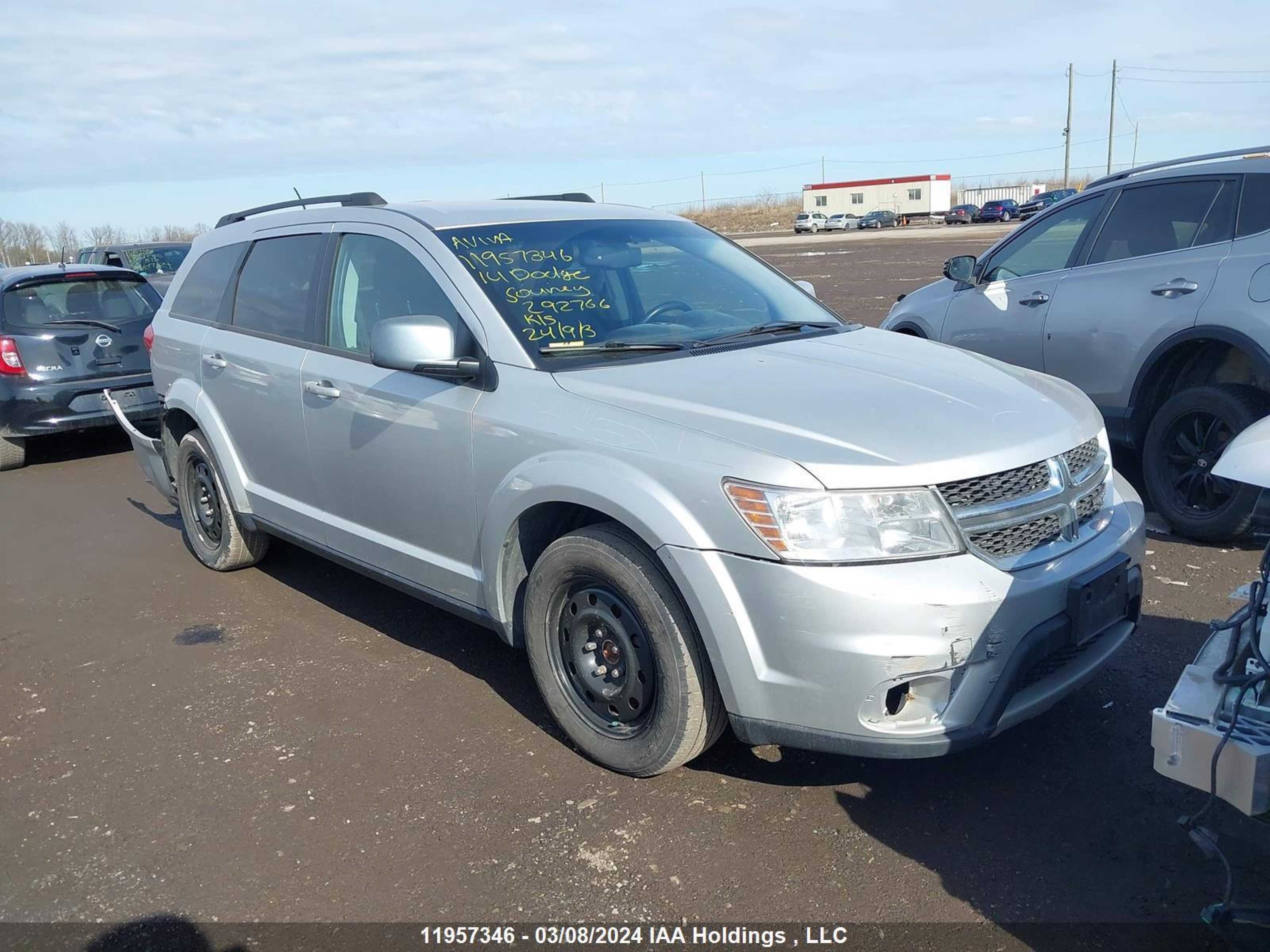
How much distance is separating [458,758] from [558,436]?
1.23m

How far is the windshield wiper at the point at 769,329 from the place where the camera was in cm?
409

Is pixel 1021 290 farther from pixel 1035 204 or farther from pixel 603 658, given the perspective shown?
pixel 1035 204

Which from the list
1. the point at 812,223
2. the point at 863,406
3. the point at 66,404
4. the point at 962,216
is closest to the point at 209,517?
the point at 66,404

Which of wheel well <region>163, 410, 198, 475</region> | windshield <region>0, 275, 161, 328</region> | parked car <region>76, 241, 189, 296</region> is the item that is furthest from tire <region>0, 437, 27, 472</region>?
parked car <region>76, 241, 189, 296</region>

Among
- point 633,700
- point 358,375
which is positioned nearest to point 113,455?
point 358,375

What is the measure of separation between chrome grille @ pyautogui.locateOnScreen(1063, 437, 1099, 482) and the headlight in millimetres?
641

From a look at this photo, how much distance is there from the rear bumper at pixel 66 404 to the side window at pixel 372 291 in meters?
4.96

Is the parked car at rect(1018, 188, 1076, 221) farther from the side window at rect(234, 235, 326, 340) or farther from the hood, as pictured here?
the hood

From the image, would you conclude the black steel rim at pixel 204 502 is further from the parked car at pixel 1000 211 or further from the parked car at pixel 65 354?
the parked car at pixel 1000 211

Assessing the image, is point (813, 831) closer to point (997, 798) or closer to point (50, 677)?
point (997, 798)

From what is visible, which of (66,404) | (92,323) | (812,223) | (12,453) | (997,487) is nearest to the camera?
(997,487)

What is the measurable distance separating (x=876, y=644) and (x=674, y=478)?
75 cm

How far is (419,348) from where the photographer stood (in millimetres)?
3771

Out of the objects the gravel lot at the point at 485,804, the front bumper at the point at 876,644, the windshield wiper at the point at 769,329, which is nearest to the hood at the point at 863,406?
the windshield wiper at the point at 769,329
